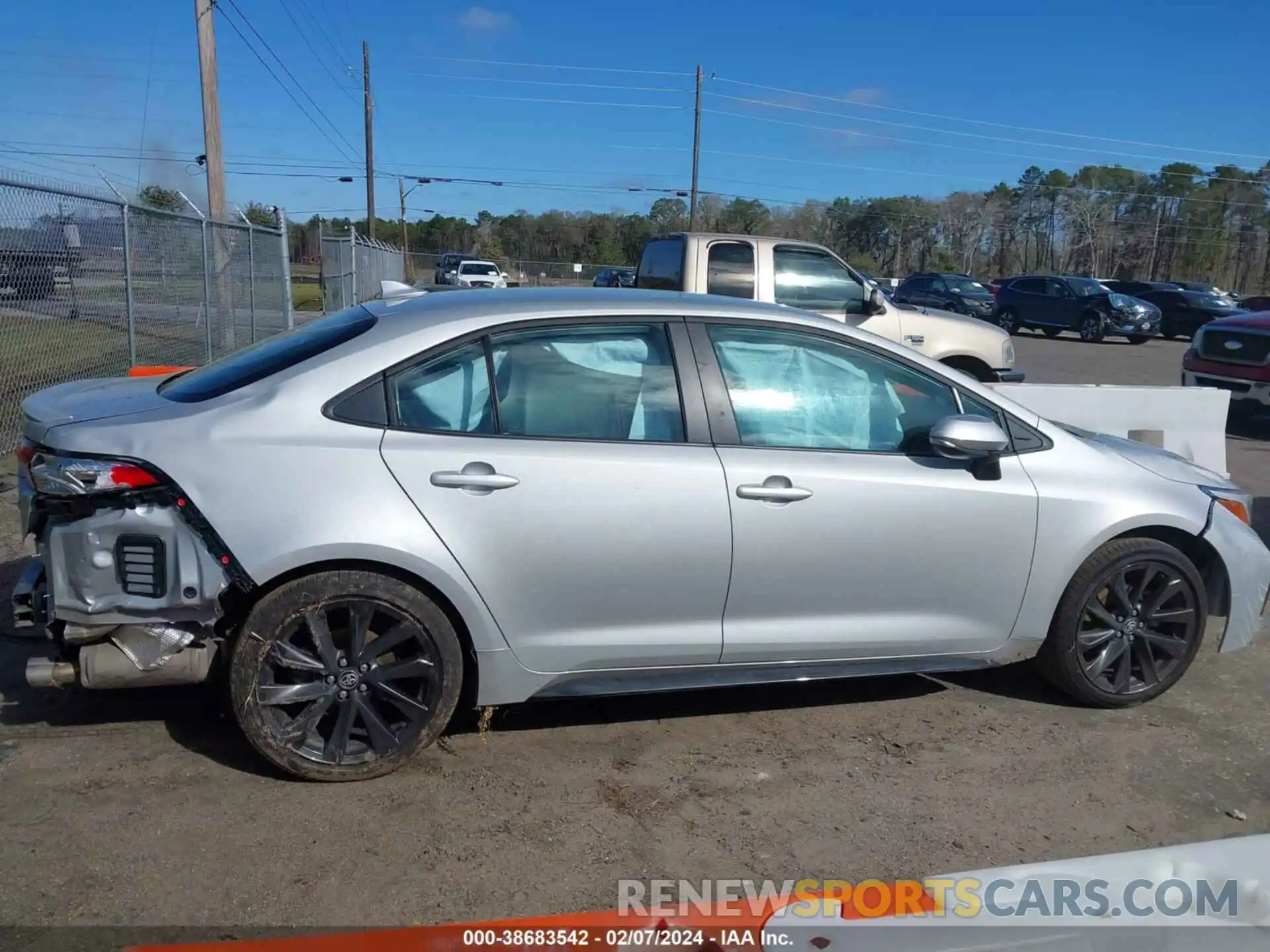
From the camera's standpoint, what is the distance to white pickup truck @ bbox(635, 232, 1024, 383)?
966 centimetres

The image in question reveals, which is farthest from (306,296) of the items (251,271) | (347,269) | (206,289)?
(206,289)

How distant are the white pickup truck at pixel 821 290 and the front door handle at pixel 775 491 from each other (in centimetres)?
611

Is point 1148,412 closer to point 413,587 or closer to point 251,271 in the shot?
point 413,587

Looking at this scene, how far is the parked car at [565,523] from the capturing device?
3.33 meters

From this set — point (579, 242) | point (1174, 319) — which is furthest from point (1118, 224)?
point (1174, 319)

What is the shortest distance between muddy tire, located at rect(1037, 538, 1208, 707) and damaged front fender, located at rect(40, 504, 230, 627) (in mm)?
3144

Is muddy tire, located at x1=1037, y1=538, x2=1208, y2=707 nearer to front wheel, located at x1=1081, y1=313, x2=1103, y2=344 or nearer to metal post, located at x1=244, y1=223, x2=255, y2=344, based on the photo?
metal post, located at x1=244, y1=223, x2=255, y2=344

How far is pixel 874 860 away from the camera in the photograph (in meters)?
3.19

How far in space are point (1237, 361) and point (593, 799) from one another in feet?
35.6

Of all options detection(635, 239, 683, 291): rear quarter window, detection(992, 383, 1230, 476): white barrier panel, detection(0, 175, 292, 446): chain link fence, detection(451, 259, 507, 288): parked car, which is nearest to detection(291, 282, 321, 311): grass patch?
detection(451, 259, 507, 288): parked car

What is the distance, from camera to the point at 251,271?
14.6 meters

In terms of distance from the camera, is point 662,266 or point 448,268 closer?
point 662,266

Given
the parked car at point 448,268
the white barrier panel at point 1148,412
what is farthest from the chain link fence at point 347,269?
the white barrier panel at point 1148,412

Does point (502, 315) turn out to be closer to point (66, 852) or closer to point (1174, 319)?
point (66, 852)
